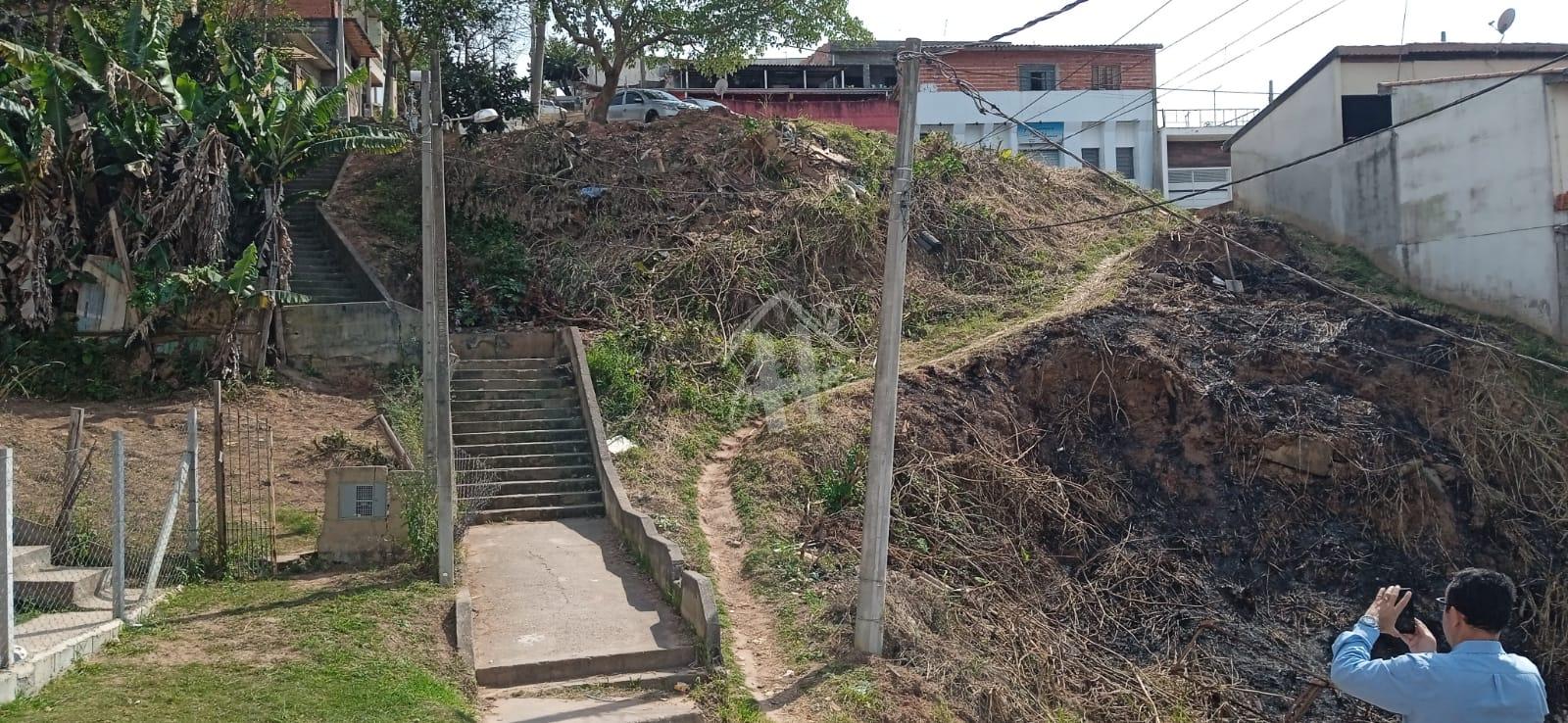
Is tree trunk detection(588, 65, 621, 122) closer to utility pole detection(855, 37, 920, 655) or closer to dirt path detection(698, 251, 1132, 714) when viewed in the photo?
dirt path detection(698, 251, 1132, 714)

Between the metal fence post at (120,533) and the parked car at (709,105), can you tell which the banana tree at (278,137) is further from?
the parked car at (709,105)

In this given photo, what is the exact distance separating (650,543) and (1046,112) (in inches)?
1112

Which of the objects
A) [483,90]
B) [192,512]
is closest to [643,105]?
[483,90]

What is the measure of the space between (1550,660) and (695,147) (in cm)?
1717

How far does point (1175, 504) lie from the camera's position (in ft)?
50.5

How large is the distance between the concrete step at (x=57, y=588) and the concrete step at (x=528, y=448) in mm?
5904

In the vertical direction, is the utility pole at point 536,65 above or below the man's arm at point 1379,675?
above

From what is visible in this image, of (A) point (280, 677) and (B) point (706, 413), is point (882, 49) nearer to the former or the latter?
(B) point (706, 413)

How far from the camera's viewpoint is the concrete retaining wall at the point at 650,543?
34.2 feet

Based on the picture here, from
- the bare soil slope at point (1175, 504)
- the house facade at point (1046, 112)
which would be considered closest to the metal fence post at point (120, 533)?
the bare soil slope at point (1175, 504)

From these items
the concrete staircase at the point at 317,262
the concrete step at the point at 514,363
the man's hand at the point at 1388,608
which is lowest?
the man's hand at the point at 1388,608

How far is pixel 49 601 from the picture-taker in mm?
9445

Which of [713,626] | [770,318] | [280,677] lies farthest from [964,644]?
[770,318]

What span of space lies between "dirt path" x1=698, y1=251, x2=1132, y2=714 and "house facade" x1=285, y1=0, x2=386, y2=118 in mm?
19542
